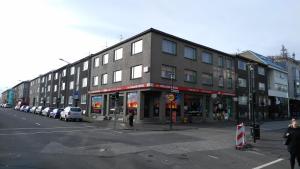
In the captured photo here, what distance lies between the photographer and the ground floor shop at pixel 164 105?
31.0 meters

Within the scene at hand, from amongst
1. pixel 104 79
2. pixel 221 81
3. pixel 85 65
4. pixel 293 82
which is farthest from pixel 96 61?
pixel 293 82

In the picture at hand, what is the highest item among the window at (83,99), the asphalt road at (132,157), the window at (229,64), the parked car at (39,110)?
the window at (229,64)

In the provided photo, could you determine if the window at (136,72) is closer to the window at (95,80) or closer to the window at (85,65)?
the window at (95,80)

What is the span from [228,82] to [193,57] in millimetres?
9000

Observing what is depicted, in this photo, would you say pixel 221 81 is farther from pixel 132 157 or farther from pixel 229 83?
pixel 132 157

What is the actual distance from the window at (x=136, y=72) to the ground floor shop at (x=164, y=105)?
5.93 feet

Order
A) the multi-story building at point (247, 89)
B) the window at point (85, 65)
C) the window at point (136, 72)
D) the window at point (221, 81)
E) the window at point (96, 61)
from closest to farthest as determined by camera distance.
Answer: the window at point (136, 72) → the window at point (221, 81) → the window at point (96, 61) → the multi-story building at point (247, 89) → the window at point (85, 65)

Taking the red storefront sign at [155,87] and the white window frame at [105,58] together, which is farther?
the white window frame at [105,58]

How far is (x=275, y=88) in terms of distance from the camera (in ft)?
186

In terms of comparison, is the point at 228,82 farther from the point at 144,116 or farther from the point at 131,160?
the point at 131,160

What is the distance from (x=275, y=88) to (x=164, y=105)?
35027 mm

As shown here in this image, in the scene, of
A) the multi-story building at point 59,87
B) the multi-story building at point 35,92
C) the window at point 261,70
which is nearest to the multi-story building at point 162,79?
the window at point 261,70

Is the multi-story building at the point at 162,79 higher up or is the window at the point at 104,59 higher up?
the window at the point at 104,59

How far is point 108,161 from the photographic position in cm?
996
